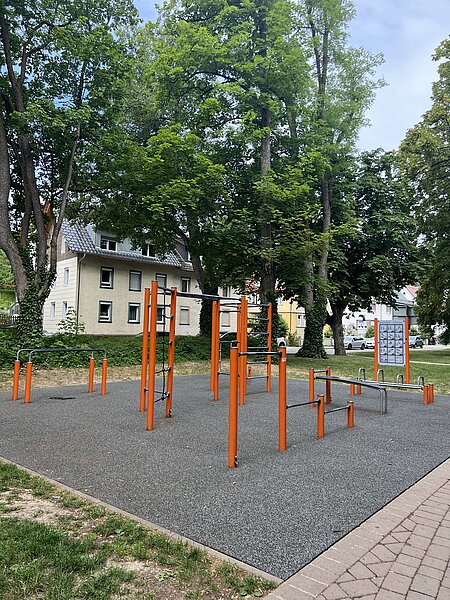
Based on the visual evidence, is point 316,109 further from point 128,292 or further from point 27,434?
point 27,434

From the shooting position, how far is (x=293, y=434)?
6.39m

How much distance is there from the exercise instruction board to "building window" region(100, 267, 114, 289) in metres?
21.5

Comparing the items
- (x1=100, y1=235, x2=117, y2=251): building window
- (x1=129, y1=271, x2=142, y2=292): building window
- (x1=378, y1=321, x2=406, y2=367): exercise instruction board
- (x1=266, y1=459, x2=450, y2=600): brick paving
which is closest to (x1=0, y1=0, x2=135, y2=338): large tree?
(x1=378, y1=321, x2=406, y2=367): exercise instruction board

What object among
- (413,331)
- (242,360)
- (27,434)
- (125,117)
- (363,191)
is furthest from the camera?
(413,331)

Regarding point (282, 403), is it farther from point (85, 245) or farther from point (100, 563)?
point (85, 245)

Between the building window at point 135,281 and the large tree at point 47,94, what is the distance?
1475 centimetres

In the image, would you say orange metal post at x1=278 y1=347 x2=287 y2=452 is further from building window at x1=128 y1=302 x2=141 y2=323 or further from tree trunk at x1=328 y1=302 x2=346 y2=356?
building window at x1=128 y1=302 x2=141 y2=323

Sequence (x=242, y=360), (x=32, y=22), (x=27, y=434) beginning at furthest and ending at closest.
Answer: (x=32, y=22)
(x=242, y=360)
(x=27, y=434)

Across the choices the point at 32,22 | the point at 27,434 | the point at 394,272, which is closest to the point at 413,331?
the point at 394,272

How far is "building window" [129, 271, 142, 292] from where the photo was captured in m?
31.6

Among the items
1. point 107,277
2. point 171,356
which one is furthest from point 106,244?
point 171,356

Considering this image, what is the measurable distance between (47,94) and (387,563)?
1722 cm

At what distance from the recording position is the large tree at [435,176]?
22.0 m

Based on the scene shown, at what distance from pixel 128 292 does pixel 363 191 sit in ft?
52.6
